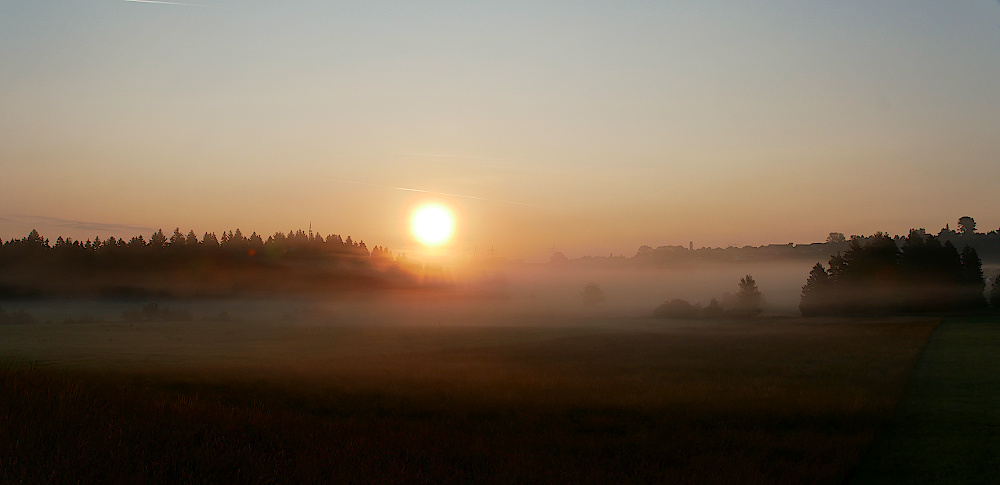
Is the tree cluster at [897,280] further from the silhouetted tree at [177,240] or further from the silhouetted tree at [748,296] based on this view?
the silhouetted tree at [177,240]

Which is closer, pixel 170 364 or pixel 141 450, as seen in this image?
pixel 141 450

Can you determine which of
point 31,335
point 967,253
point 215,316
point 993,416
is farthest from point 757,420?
point 215,316

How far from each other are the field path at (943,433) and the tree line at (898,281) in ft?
227

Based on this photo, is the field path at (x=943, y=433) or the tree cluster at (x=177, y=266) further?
the tree cluster at (x=177, y=266)

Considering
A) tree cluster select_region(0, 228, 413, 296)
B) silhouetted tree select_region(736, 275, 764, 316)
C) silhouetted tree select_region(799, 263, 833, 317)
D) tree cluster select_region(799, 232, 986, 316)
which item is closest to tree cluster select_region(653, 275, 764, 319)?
silhouetted tree select_region(736, 275, 764, 316)

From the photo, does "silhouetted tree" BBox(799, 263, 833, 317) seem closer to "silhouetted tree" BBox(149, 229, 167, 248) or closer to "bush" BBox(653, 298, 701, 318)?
"bush" BBox(653, 298, 701, 318)

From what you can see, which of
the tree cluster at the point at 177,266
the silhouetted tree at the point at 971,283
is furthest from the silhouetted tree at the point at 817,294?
the tree cluster at the point at 177,266

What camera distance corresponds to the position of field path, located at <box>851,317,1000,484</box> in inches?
537

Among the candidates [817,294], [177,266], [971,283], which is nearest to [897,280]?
[971,283]

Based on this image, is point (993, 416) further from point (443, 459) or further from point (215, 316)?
point (215, 316)

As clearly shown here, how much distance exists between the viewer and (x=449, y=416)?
19.1 metres

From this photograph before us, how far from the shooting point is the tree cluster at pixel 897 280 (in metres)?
91.2

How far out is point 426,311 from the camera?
14025 centimetres

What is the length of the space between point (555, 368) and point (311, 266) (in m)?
112
